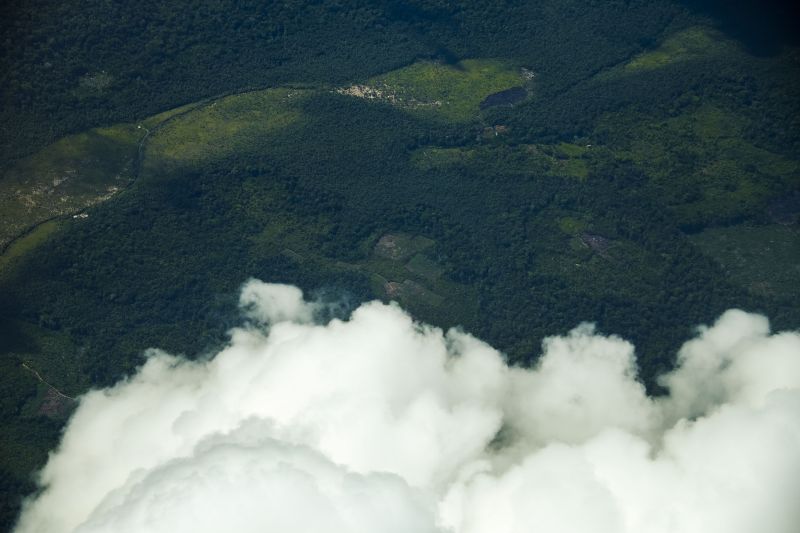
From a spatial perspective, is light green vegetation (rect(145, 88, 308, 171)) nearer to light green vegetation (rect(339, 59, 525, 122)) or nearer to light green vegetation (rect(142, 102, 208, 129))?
light green vegetation (rect(142, 102, 208, 129))

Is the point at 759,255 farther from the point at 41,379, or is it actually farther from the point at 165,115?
the point at 41,379

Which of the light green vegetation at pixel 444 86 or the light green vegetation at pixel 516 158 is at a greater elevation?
the light green vegetation at pixel 444 86

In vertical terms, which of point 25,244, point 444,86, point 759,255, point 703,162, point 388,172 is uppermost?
point 25,244

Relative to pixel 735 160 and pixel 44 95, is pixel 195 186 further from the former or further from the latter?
pixel 735 160

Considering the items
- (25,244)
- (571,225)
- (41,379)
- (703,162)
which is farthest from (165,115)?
(703,162)

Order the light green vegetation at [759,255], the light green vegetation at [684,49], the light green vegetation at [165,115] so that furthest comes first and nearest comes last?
the light green vegetation at [684,49] < the light green vegetation at [165,115] < the light green vegetation at [759,255]

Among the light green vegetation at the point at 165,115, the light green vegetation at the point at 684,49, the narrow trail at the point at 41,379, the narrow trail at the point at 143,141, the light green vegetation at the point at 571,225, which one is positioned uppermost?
the light green vegetation at the point at 165,115

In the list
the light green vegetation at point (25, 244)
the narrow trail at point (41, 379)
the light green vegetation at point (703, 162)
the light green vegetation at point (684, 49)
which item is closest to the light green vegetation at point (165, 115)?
the light green vegetation at point (25, 244)

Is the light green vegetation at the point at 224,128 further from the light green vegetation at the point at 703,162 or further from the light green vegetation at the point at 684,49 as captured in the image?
the light green vegetation at the point at 684,49

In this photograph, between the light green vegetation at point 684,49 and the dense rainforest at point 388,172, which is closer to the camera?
the dense rainforest at point 388,172
